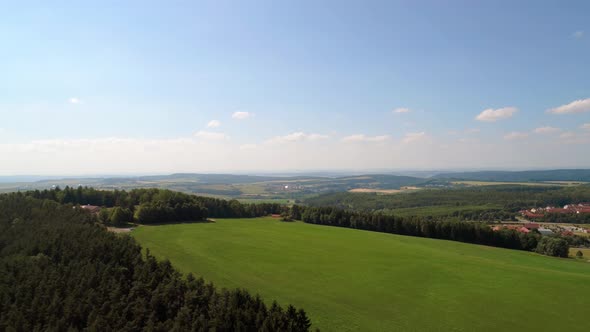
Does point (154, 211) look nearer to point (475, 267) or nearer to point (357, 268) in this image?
point (357, 268)

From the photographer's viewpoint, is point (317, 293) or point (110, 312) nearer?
point (110, 312)

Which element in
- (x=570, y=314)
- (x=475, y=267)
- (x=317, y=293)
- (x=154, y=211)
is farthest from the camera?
(x=154, y=211)

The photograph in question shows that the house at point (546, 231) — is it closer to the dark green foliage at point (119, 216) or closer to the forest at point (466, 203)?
the forest at point (466, 203)

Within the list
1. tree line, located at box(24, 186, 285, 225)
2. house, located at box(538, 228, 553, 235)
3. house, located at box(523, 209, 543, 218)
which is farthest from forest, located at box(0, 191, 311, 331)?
house, located at box(523, 209, 543, 218)

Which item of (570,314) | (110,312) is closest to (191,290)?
(110,312)

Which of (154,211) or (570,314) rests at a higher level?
(154,211)

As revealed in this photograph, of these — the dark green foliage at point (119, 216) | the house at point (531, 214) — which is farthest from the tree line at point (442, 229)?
the house at point (531, 214)

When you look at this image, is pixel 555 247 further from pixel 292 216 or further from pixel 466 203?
pixel 466 203
